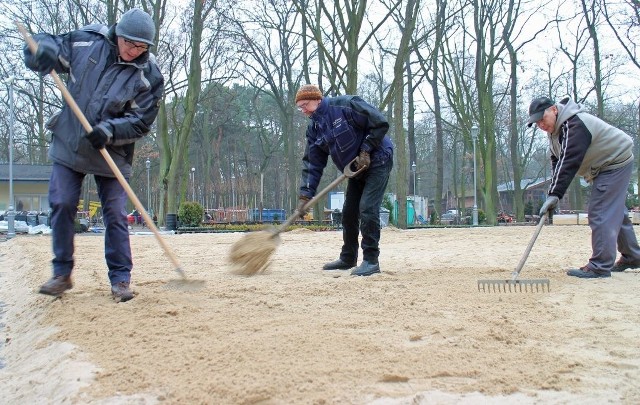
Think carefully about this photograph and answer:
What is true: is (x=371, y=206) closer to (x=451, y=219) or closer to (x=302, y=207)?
(x=302, y=207)

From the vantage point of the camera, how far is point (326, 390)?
2008 mm

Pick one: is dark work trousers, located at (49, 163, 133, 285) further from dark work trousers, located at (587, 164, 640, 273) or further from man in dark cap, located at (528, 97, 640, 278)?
dark work trousers, located at (587, 164, 640, 273)

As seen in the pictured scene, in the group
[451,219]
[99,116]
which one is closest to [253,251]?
[99,116]

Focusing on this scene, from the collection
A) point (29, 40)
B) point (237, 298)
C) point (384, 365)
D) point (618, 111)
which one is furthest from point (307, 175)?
point (618, 111)

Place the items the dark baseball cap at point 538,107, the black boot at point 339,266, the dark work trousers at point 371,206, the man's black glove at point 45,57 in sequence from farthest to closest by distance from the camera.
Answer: the black boot at point 339,266, the dark work trousers at point 371,206, the dark baseball cap at point 538,107, the man's black glove at point 45,57

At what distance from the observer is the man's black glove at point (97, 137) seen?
11.5 feet

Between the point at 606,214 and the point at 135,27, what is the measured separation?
384 cm

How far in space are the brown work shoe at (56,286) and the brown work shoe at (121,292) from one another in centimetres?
29

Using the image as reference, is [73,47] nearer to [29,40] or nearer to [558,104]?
[29,40]

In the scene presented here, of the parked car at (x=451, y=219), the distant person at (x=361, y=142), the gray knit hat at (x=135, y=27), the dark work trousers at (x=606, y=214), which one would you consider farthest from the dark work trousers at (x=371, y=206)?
the parked car at (x=451, y=219)

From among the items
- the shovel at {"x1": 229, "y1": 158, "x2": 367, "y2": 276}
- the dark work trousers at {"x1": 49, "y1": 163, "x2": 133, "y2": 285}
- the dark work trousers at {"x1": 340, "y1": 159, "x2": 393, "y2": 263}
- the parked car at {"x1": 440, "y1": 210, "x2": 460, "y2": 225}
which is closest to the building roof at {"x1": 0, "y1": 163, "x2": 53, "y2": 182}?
the parked car at {"x1": 440, "y1": 210, "x2": 460, "y2": 225}

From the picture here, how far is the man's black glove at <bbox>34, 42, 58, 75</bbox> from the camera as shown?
137 inches

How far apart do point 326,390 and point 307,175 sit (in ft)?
11.9

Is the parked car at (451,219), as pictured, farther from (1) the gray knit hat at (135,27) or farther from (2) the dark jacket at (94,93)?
(1) the gray knit hat at (135,27)
